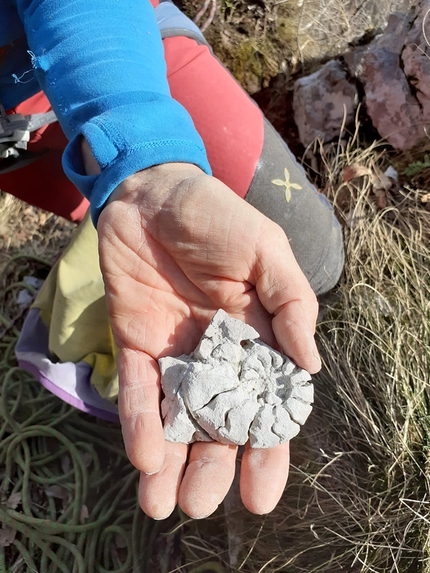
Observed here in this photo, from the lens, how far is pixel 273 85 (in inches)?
114

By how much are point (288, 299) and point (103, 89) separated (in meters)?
0.86

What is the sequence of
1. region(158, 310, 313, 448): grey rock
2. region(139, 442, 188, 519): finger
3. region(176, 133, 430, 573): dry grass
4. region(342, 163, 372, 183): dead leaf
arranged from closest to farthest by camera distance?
region(139, 442, 188, 519): finger → region(158, 310, 313, 448): grey rock → region(176, 133, 430, 573): dry grass → region(342, 163, 372, 183): dead leaf

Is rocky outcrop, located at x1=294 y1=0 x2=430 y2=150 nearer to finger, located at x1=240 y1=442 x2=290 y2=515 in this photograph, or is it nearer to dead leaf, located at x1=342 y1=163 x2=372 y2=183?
dead leaf, located at x1=342 y1=163 x2=372 y2=183

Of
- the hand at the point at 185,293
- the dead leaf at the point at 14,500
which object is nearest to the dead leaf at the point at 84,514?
the dead leaf at the point at 14,500

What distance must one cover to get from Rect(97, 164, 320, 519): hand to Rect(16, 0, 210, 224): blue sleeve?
0.07 meters

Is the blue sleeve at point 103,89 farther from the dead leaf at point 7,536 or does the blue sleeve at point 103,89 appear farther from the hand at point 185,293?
the dead leaf at point 7,536

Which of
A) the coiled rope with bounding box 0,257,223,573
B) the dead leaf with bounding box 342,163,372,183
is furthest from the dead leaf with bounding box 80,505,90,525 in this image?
the dead leaf with bounding box 342,163,372,183

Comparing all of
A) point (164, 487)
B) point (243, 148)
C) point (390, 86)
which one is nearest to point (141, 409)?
point (164, 487)

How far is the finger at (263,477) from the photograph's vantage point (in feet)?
4.71

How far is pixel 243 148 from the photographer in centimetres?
208

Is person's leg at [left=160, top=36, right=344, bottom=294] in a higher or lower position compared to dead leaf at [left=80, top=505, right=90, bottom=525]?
higher

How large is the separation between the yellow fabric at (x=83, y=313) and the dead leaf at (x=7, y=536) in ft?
2.79

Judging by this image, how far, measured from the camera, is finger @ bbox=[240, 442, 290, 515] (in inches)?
56.6

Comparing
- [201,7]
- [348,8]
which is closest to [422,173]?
[348,8]
